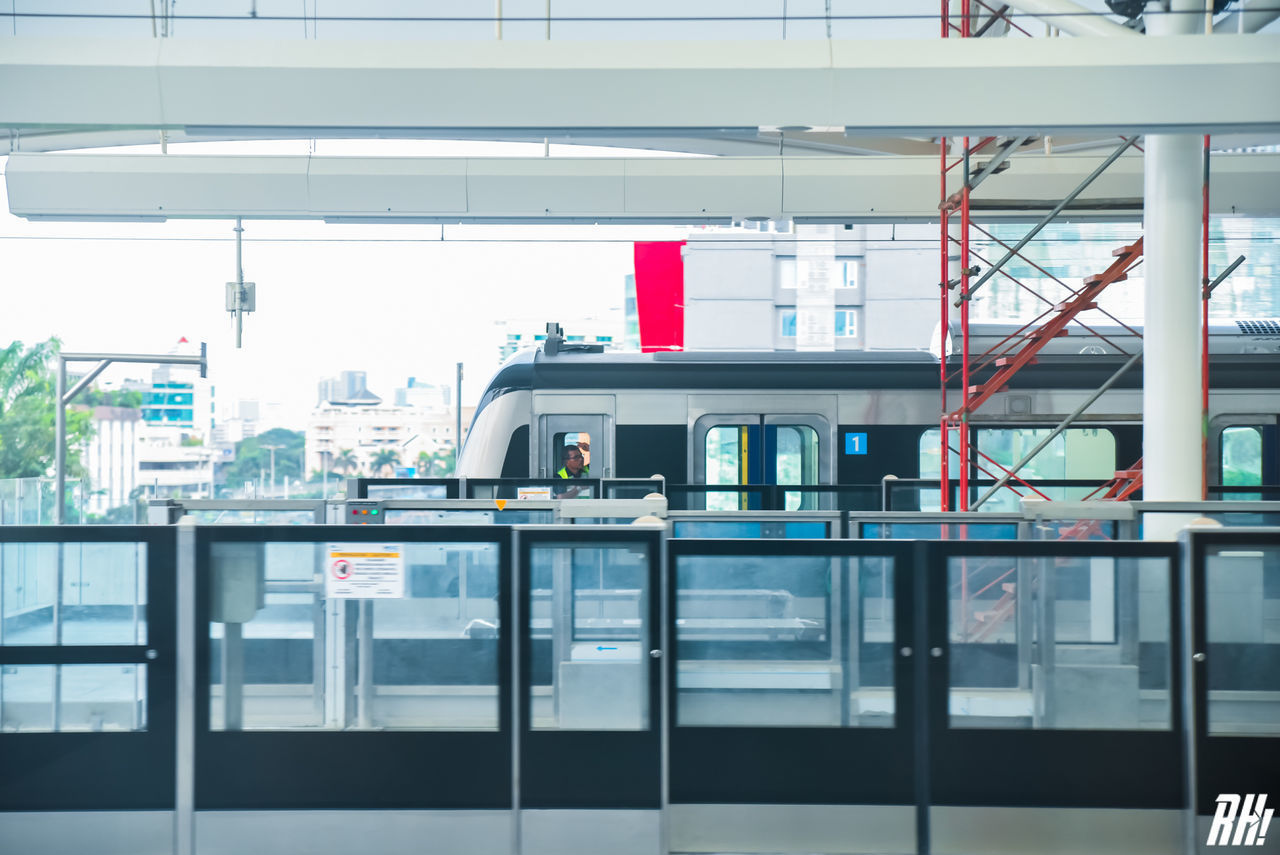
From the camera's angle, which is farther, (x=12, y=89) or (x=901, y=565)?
(x=12, y=89)

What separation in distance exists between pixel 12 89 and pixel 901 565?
5428mm

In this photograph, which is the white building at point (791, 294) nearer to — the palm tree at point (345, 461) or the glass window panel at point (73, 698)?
the palm tree at point (345, 461)

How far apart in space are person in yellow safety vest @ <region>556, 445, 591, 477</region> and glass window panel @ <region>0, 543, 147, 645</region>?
6.59 m

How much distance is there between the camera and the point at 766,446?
11.2m

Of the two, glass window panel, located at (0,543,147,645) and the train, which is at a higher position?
the train

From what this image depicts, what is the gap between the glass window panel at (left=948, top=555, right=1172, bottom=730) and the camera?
14.9 feet

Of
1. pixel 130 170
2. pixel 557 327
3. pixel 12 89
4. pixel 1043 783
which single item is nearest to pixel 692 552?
pixel 1043 783

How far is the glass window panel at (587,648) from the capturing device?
4590 millimetres

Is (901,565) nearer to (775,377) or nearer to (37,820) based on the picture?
(37,820)

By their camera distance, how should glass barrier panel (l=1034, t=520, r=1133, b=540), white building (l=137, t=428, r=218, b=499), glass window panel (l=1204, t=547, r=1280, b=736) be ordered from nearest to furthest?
glass window panel (l=1204, t=547, r=1280, b=736)
glass barrier panel (l=1034, t=520, r=1133, b=540)
white building (l=137, t=428, r=218, b=499)

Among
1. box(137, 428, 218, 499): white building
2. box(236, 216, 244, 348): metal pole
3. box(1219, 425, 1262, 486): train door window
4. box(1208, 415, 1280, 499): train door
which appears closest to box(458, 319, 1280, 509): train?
box(1208, 415, 1280, 499): train door

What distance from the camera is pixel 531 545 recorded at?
4.57 m

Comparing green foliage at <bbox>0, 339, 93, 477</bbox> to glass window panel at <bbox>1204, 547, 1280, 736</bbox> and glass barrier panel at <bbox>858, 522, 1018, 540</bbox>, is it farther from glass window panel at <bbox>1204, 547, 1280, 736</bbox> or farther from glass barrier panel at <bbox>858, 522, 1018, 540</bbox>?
glass window panel at <bbox>1204, 547, 1280, 736</bbox>

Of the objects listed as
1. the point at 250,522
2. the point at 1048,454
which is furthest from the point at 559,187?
the point at 1048,454
